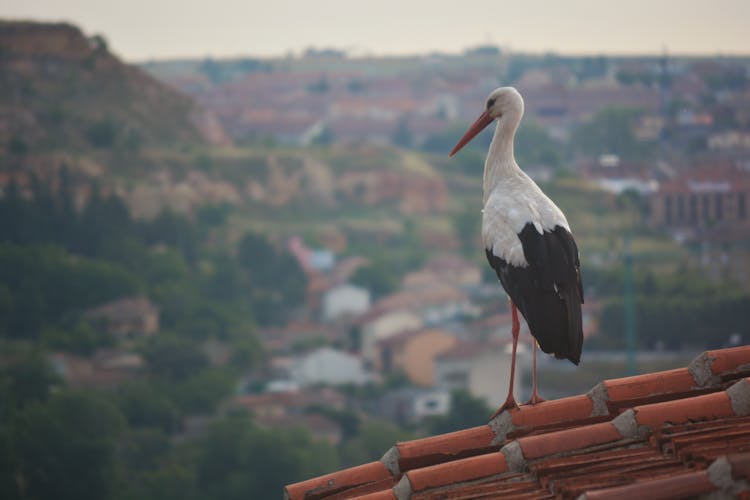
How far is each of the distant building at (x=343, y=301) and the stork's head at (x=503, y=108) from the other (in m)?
67.4

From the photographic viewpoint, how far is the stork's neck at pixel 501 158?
713cm

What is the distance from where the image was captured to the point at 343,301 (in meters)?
76.0

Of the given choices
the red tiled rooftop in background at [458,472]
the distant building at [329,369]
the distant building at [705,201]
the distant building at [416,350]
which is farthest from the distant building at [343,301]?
the red tiled rooftop in background at [458,472]

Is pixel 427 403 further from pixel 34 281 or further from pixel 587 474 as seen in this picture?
pixel 587 474

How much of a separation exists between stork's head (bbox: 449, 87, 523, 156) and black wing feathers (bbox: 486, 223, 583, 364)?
0.87m

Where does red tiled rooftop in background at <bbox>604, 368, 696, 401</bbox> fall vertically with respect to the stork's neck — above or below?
below

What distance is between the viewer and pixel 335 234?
89.9 m

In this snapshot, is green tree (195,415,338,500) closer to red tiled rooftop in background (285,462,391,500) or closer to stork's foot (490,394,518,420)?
stork's foot (490,394,518,420)

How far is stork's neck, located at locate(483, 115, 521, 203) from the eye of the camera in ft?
23.4

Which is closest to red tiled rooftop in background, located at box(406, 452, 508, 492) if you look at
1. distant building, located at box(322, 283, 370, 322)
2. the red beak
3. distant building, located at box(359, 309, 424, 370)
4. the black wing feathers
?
the black wing feathers

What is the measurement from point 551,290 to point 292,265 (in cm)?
7057

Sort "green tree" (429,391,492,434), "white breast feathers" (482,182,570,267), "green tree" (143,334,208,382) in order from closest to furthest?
1. "white breast feathers" (482,182,570,267)
2. "green tree" (429,391,492,434)
3. "green tree" (143,334,208,382)

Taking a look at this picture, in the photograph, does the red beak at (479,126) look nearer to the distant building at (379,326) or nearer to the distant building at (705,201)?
the distant building at (379,326)

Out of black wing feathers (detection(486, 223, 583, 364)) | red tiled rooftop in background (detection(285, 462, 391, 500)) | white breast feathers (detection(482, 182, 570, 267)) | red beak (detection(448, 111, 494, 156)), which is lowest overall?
red tiled rooftop in background (detection(285, 462, 391, 500))
